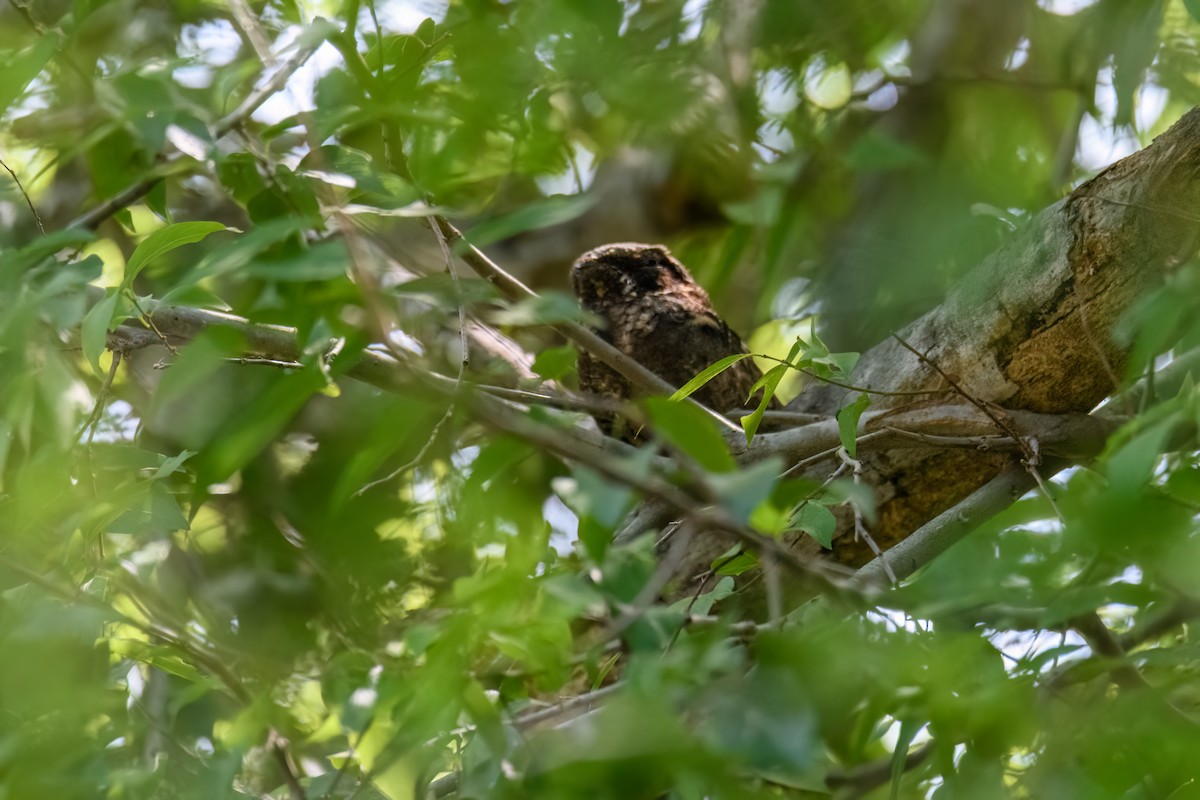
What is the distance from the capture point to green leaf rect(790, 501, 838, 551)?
2.92 ft

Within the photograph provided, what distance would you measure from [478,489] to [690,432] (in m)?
0.17

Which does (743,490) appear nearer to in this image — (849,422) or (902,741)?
(902,741)

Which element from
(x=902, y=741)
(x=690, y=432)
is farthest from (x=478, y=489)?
(x=902, y=741)

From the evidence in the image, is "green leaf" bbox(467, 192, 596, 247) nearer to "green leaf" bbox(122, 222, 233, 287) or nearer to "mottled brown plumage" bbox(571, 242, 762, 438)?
"green leaf" bbox(122, 222, 233, 287)

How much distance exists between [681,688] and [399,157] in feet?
2.15

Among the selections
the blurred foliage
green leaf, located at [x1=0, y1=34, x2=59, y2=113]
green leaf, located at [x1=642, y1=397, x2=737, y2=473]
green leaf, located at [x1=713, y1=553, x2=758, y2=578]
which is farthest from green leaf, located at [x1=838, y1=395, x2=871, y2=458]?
green leaf, located at [x1=0, y1=34, x2=59, y2=113]

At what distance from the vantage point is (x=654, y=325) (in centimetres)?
149

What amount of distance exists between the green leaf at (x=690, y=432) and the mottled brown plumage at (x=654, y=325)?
34.9 inches

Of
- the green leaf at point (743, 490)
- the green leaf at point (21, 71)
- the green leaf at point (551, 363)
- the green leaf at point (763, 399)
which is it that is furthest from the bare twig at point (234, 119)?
the green leaf at point (743, 490)

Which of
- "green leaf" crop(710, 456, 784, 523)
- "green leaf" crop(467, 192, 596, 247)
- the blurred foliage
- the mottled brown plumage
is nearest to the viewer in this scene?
"green leaf" crop(710, 456, 784, 523)

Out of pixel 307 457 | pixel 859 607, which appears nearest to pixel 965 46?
pixel 307 457

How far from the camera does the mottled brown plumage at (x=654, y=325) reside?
1.48 meters

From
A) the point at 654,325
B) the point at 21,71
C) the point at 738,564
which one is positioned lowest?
the point at 654,325

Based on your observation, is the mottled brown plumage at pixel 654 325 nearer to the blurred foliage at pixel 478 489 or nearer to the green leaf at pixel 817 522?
the blurred foliage at pixel 478 489
